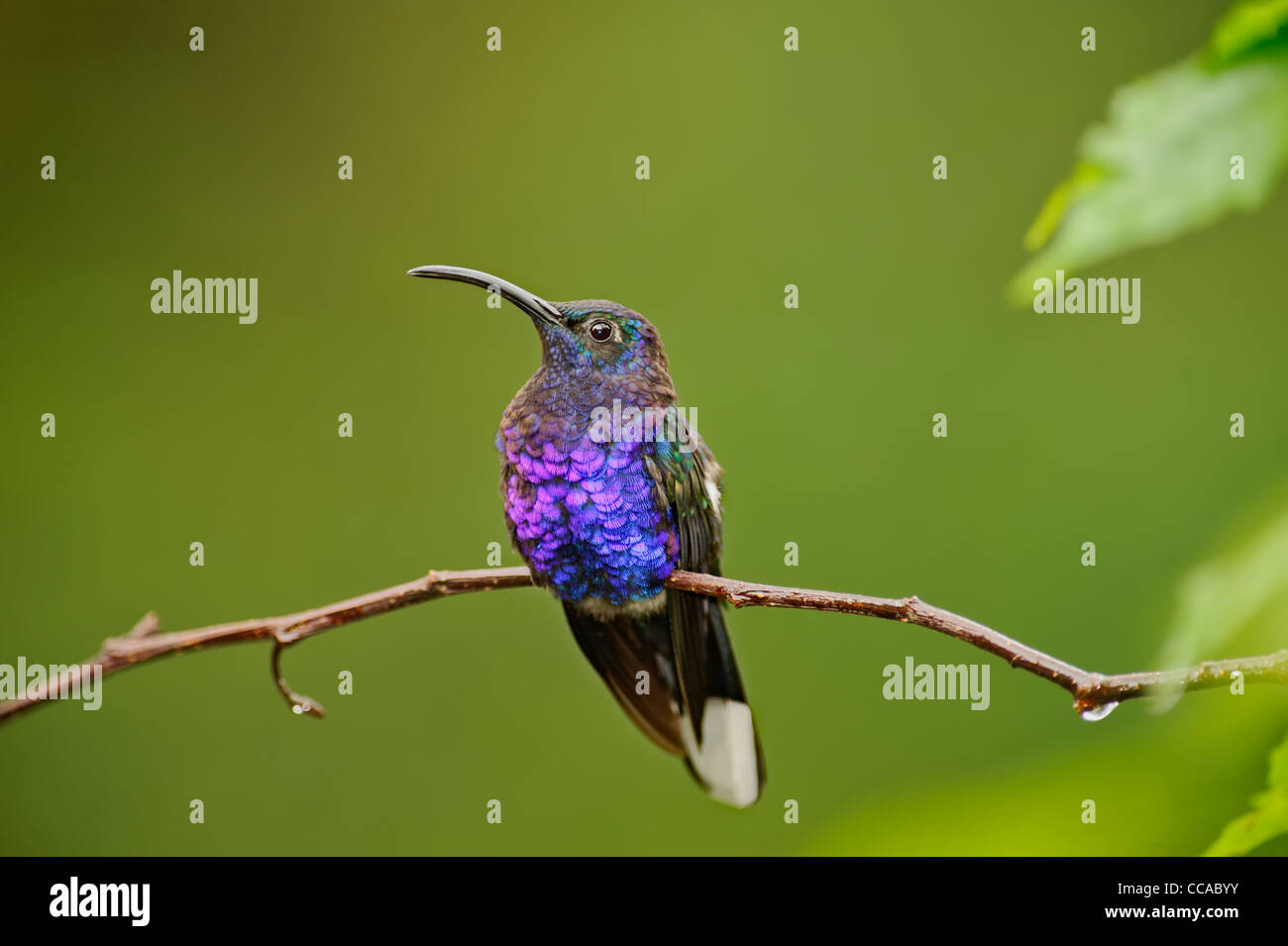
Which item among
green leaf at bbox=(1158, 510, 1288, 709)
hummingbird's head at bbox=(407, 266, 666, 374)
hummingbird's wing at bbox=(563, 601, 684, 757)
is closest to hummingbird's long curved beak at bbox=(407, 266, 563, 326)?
hummingbird's head at bbox=(407, 266, 666, 374)

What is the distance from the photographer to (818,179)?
16.4ft

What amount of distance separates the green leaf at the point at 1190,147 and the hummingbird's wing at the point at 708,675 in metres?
1.72

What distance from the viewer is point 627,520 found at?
2.36m

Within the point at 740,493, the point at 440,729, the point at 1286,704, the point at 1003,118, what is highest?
the point at 1003,118

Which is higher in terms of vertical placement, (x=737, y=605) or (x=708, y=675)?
(x=737, y=605)

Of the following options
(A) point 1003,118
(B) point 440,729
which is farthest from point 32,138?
(A) point 1003,118

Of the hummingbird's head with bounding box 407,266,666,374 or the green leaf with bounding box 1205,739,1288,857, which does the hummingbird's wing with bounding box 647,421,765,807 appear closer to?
the hummingbird's head with bounding box 407,266,666,374

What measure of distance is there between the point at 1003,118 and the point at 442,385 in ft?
→ 9.15

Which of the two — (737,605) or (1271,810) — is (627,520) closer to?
(737,605)

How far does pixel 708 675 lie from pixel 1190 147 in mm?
2022

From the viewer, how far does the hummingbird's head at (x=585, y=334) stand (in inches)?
97.0

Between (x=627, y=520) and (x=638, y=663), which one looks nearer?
(x=627, y=520)

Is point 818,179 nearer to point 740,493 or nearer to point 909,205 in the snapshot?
point 909,205

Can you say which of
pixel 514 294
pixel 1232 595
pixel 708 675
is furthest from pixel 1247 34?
pixel 708 675
